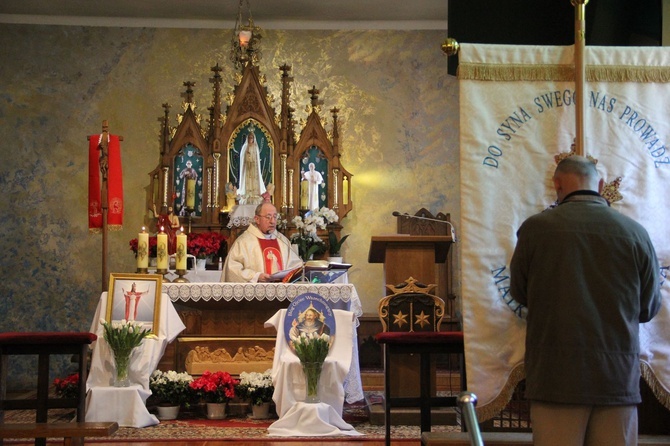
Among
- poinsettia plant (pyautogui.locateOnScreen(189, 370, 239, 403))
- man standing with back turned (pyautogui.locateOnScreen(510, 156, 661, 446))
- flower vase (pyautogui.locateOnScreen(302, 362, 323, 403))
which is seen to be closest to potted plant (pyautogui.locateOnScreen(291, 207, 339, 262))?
poinsettia plant (pyautogui.locateOnScreen(189, 370, 239, 403))

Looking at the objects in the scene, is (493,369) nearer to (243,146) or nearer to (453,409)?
(453,409)

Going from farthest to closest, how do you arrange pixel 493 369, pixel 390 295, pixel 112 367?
pixel 112 367
pixel 390 295
pixel 493 369

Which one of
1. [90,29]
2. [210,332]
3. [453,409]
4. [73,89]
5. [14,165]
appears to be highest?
[90,29]

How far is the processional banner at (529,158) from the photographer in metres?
4.20

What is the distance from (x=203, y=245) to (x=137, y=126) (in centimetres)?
238

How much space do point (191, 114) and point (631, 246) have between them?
8.15 m

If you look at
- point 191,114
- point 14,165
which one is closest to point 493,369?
point 191,114

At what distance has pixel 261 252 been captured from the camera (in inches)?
358

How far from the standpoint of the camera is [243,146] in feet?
36.4

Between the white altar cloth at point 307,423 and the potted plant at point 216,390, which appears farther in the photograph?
the potted plant at point 216,390

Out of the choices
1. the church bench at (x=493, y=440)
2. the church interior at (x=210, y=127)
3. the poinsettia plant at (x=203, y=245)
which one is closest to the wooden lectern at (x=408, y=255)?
the poinsettia plant at (x=203, y=245)

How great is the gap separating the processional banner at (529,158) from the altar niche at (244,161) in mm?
6732

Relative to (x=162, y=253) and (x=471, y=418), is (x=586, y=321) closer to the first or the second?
(x=471, y=418)

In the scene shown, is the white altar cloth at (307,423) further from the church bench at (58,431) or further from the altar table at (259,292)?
the church bench at (58,431)
